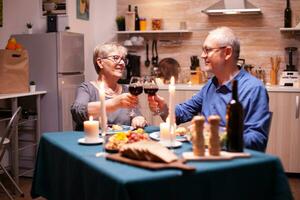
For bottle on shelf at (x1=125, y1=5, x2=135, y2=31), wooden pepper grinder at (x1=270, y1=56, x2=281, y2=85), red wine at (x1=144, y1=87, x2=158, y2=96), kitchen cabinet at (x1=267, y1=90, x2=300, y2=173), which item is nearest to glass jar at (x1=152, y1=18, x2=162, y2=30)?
bottle on shelf at (x1=125, y1=5, x2=135, y2=31)

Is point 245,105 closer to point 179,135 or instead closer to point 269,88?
point 179,135

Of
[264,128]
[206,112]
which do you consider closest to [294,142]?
[206,112]

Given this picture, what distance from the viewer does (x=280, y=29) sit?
4512mm

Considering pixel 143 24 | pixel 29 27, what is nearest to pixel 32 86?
pixel 29 27

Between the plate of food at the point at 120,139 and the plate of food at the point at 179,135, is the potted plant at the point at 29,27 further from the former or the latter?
the plate of food at the point at 120,139

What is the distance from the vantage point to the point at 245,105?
7.16 feet

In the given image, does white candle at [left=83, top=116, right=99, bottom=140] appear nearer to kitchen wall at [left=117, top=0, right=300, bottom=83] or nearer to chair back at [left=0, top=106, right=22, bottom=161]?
chair back at [left=0, top=106, right=22, bottom=161]

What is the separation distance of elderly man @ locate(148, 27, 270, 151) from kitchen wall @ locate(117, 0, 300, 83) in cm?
234

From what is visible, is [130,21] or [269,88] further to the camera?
[130,21]

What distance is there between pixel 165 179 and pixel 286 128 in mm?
3087

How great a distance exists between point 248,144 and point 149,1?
A: 346 centimetres

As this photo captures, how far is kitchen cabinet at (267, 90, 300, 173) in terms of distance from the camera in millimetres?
4168

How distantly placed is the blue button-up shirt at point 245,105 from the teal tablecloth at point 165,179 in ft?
1.08

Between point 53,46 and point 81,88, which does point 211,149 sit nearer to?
point 81,88
